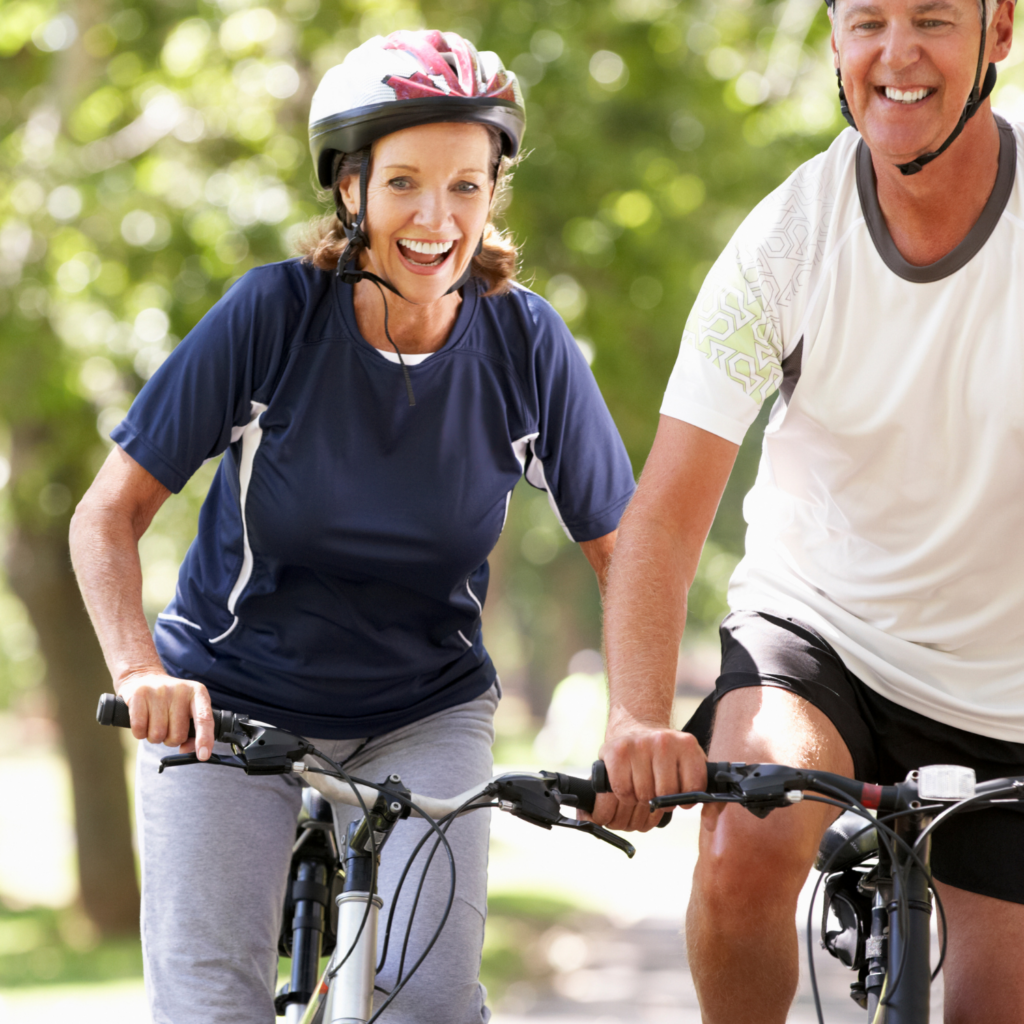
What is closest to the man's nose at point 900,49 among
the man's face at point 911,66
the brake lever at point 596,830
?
the man's face at point 911,66

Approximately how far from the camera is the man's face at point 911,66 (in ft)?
9.59

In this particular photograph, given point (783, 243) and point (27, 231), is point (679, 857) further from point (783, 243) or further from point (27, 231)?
point (783, 243)

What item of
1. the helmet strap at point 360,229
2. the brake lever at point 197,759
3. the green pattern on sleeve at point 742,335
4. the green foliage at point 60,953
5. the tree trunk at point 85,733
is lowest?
the green foliage at point 60,953

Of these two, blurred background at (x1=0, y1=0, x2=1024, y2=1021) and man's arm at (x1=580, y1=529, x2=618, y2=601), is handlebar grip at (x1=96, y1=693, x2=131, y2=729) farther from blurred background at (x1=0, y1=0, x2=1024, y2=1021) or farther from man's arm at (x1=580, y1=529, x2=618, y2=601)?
blurred background at (x1=0, y1=0, x2=1024, y2=1021)

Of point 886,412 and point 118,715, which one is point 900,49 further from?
point 118,715

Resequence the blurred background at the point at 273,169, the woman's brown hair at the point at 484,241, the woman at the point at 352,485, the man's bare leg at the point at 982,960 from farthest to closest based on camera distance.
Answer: the blurred background at the point at 273,169 < the woman's brown hair at the point at 484,241 < the woman at the point at 352,485 < the man's bare leg at the point at 982,960

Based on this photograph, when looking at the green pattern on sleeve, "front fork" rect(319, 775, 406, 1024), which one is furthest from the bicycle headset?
"front fork" rect(319, 775, 406, 1024)

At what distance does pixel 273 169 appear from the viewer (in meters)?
9.47

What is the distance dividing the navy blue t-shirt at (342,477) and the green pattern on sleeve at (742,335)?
661mm

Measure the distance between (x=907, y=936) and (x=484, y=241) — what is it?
6.57 ft

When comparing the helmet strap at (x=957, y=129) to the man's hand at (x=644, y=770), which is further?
the helmet strap at (x=957, y=129)

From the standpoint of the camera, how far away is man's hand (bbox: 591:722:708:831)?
249 centimetres

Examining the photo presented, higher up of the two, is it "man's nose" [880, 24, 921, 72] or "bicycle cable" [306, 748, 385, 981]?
"man's nose" [880, 24, 921, 72]

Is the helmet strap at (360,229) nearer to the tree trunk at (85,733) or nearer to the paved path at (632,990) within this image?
the paved path at (632,990)
